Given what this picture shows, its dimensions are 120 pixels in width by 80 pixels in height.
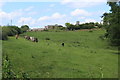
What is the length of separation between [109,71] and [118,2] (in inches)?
556

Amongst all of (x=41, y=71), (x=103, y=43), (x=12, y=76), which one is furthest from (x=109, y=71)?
(x=103, y=43)

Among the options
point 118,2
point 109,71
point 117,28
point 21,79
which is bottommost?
point 109,71

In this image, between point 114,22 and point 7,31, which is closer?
point 114,22

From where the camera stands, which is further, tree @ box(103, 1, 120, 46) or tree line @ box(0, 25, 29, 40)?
tree @ box(103, 1, 120, 46)

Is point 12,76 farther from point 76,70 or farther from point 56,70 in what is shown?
point 76,70

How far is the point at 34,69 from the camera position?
45.7 feet

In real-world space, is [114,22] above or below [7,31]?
above

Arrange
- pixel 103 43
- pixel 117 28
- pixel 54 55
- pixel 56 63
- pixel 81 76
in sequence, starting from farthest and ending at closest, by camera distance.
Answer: pixel 103 43 < pixel 117 28 < pixel 54 55 < pixel 56 63 < pixel 81 76

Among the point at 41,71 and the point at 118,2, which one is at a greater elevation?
the point at 118,2

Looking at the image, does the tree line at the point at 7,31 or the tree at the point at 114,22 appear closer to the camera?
the tree line at the point at 7,31

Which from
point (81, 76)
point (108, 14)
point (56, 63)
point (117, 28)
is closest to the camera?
point (81, 76)

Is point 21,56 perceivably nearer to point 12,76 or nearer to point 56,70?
point 56,70

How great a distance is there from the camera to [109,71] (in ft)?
51.7

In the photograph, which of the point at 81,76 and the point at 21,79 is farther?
the point at 81,76
